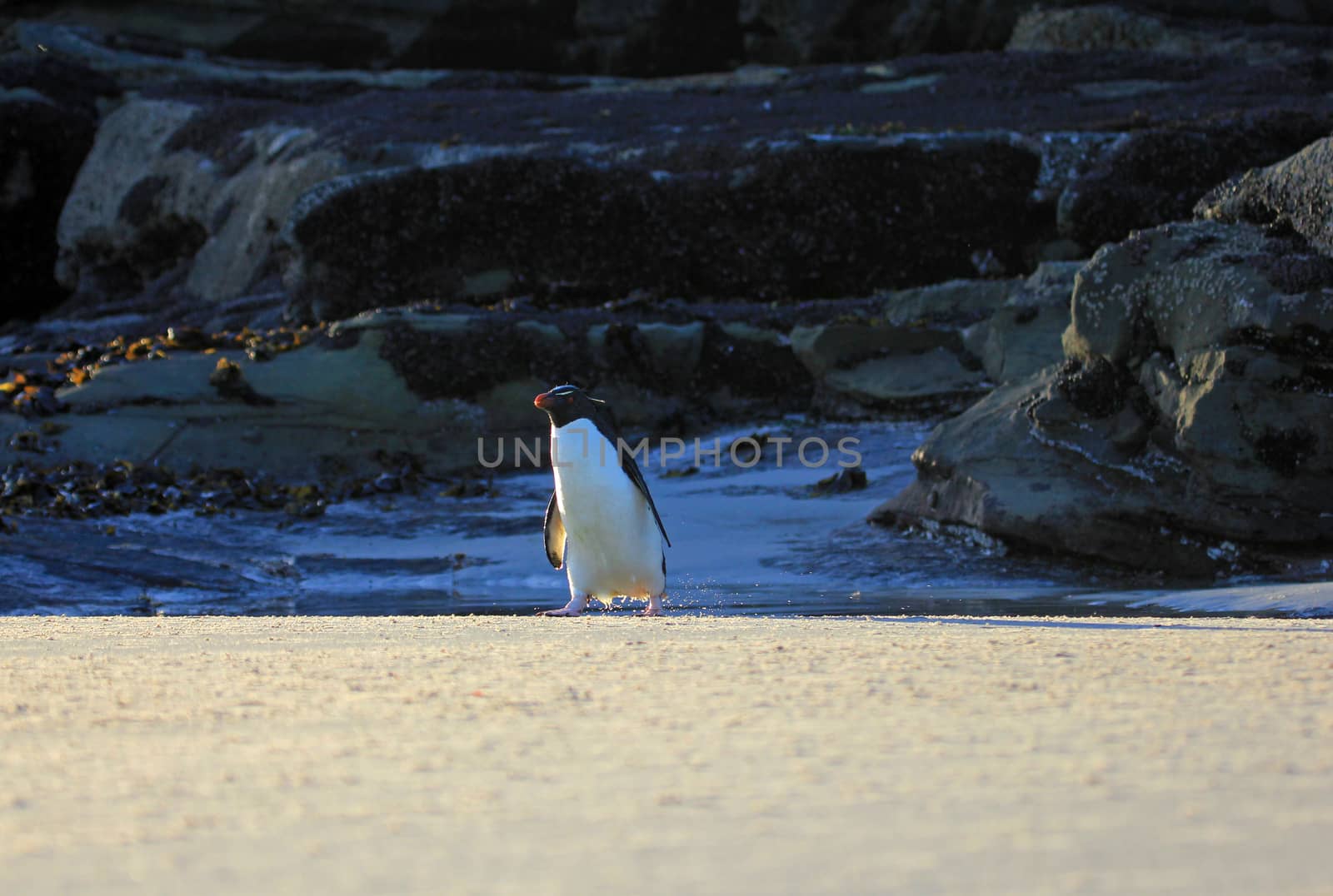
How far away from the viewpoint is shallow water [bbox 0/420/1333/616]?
7094 millimetres

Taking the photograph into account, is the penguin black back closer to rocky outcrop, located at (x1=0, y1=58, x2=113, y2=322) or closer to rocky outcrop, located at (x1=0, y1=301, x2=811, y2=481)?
rocky outcrop, located at (x1=0, y1=301, x2=811, y2=481)

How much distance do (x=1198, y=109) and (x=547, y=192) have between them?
32.3 ft

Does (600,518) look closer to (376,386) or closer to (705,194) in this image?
(376,386)

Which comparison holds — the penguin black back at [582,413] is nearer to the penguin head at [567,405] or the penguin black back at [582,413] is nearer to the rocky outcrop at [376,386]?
the penguin head at [567,405]

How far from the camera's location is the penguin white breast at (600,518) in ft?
21.6

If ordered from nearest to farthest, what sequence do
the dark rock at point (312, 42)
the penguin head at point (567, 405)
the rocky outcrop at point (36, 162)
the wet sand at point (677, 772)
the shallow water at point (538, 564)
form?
the wet sand at point (677, 772) → the penguin head at point (567, 405) → the shallow water at point (538, 564) → the rocky outcrop at point (36, 162) → the dark rock at point (312, 42)

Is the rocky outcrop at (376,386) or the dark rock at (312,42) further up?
the dark rock at (312,42)

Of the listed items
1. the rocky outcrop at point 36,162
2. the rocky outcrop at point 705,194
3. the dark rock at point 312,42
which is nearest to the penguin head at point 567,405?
the rocky outcrop at point 705,194

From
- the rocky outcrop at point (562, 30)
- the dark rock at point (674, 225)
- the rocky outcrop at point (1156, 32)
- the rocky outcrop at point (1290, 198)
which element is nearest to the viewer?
the rocky outcrop at point (1290, 198)

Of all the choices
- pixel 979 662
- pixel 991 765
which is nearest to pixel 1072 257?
pixel 979 662

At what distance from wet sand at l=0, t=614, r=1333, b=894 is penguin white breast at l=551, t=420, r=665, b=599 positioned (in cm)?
309

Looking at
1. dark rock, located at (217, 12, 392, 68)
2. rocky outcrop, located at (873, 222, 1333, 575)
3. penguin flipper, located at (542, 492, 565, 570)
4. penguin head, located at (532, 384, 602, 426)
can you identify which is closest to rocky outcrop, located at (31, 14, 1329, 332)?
rocky outcrop, located at (873, 222, 1333, 575)

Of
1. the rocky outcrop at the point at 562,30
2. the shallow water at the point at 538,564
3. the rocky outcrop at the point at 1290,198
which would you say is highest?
the rocky outcrop at the point at 562,30

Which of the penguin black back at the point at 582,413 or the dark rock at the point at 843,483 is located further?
the dark rock at the point at 843,483
